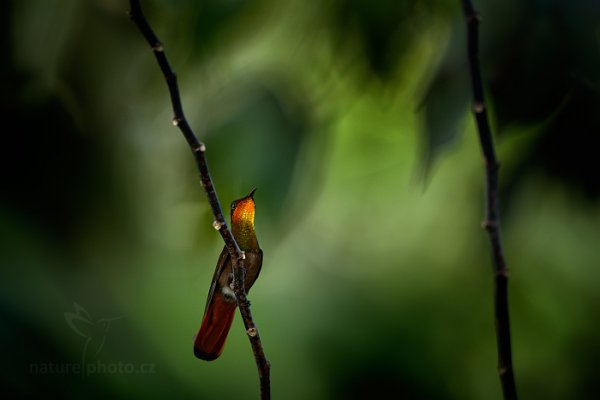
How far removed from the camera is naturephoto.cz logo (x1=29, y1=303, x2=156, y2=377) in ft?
3.01

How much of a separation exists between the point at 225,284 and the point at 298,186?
21 cm

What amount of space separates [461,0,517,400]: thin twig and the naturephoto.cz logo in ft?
1.90

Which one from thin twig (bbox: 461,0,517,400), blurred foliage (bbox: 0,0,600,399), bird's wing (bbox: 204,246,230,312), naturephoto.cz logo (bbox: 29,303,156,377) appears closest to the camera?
thin twig (bbox: 461,0,517,400)

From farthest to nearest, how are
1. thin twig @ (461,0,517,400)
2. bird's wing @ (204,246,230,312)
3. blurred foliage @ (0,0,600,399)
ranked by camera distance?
blurred foliage @ (0,0,600,399) → bird's wing @ (204,246,230,312) → thin twig @ (461,0,517,400)

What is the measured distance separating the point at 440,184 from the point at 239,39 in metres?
0.59

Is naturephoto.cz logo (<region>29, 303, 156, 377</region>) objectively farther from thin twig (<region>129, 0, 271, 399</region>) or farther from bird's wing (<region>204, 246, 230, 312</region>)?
thin twig (<region>129, 0, 271, 399</region>)

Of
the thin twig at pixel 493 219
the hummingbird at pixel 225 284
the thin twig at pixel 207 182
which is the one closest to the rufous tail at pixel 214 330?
the hummingbird at pixel 225 284

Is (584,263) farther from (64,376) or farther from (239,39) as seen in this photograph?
(64,376)

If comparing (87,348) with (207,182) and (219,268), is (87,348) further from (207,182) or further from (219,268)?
(207,182)

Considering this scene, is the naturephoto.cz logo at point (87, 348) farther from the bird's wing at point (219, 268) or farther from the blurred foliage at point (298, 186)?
the bird's wing at point (219, 268)

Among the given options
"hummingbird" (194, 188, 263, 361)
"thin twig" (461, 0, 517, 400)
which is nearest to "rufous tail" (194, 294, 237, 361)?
"hummingbird" (194, 188, 263, 361)

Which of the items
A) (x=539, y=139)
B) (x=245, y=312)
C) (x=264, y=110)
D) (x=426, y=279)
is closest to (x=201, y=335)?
(x=245, y=312)

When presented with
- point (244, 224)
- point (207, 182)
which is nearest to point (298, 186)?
point (244, 224)

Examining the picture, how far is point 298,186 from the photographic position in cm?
81
